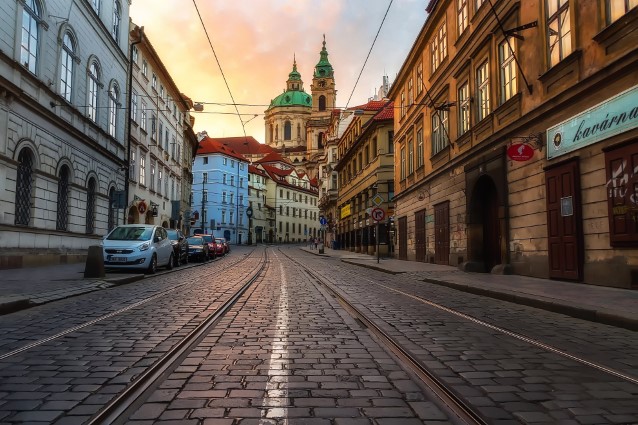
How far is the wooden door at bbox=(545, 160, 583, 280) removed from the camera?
39.5 feet

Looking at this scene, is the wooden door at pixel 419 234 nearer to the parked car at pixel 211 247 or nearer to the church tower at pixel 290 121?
the parked car at pixel 211 247

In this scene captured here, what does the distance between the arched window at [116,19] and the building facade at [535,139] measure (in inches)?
635

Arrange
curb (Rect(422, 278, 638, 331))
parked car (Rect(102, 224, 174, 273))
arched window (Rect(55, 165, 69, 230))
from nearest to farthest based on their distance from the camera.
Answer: curb (Rect(422, 278, 638, 331)) → parked car (Rect(102, 224, 174, 273)) → arched window (Rect(55, 165, 69, 230))

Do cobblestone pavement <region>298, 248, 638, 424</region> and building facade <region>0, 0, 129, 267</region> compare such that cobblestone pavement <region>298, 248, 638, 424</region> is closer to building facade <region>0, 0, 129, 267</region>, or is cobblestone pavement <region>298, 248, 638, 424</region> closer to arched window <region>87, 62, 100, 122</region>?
building facade <region>0, 0, 129, 267</region>

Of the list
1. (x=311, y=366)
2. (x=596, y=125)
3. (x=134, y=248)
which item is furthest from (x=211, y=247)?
(x=311, y=366)

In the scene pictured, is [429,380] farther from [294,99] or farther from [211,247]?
[294,99]

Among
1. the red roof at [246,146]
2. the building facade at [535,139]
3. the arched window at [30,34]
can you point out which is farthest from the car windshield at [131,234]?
the red roof at [246,146]

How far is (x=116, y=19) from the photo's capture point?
2822 cm

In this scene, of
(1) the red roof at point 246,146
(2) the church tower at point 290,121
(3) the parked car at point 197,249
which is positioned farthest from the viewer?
(2) the church tower at point 290,121

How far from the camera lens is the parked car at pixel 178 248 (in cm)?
2305

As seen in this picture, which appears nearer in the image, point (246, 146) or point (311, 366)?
point (311, 366)

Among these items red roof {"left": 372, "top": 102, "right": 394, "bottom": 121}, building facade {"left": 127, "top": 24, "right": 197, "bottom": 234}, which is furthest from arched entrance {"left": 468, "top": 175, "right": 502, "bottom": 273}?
red roof {"left": 372, "top": 102, "right": 394, "bottom": 121}

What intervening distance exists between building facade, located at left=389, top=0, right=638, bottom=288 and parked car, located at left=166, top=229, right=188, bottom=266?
37.5 ft

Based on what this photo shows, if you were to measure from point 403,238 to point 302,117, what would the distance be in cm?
10557
